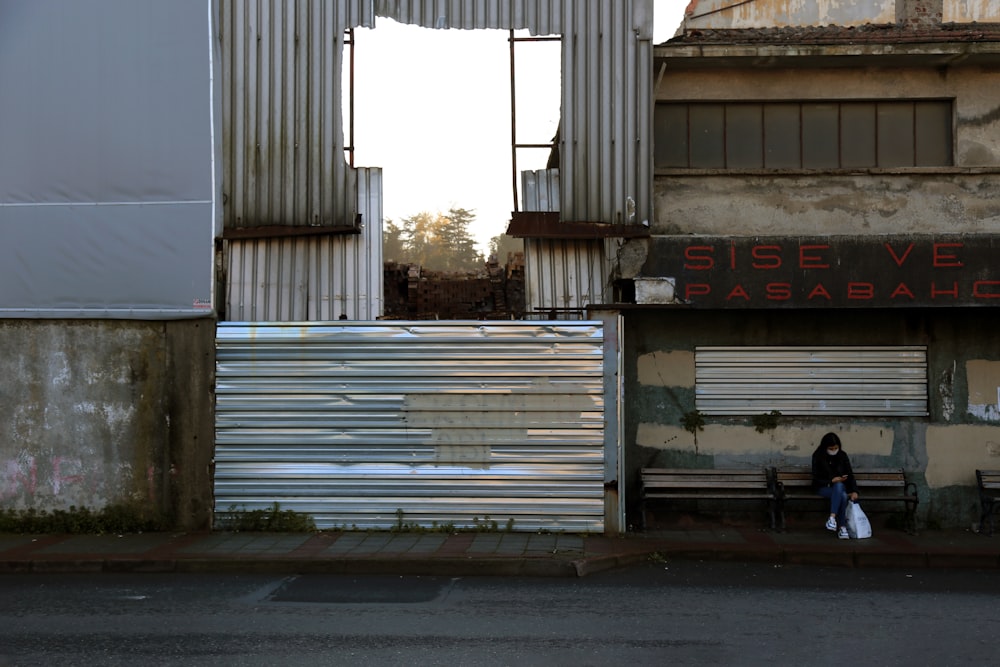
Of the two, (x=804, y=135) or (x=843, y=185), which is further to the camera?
(x=804, y=135)

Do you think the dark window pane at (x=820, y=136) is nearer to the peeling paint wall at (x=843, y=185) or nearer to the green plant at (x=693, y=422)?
the peeling paint wall at (x=843, y=185)

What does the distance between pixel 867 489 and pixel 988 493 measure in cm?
148

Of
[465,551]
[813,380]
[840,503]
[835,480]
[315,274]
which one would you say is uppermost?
[315,274]

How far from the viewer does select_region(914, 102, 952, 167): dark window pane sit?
1341cm

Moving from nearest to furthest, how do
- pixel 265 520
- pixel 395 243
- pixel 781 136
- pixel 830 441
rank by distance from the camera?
pixel 830 441, pixel 265 520, pixel 781 136, pixel 395 243

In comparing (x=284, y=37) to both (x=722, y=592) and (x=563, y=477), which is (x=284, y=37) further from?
(x=722, y=592)

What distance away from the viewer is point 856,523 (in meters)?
12.1

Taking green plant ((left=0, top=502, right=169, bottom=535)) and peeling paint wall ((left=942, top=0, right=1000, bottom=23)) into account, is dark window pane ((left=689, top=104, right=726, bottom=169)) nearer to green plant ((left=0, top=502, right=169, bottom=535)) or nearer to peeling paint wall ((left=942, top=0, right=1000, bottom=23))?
peeling paint wall ((left=942, top=0, right=1000, bottom=23))

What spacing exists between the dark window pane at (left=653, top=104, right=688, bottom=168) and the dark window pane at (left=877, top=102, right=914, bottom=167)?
259 centimetres

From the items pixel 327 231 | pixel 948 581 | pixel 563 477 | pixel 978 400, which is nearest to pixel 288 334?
pixel 327 231

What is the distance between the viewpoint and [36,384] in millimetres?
12609

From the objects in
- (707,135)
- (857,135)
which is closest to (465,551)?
(707,135)

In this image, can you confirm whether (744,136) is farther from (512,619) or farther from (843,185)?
(512,619)

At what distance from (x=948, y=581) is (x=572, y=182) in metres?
6.37
